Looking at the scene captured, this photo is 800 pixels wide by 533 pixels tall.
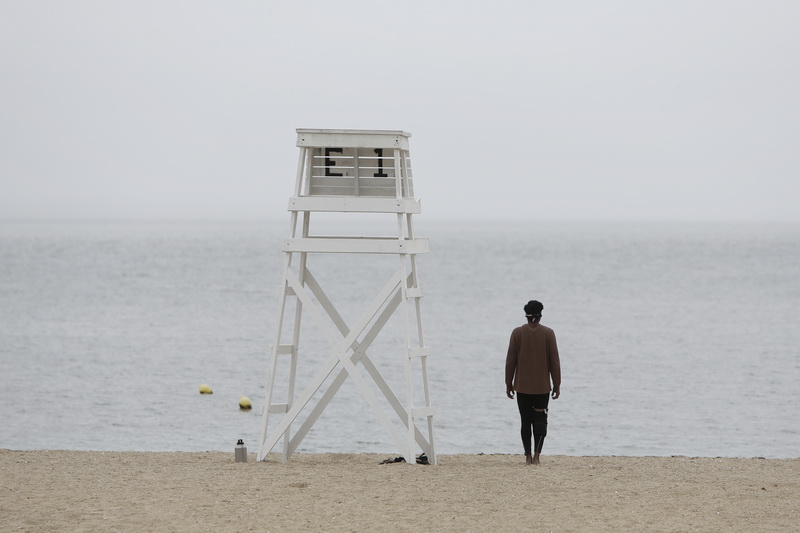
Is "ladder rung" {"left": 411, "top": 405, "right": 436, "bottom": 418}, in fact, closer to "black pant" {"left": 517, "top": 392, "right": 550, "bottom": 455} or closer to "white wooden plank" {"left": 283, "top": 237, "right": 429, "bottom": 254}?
"black pant" {"left": 517, "top": 392, "right": 550, "bottom": 455}

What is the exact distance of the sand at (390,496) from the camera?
29.4ft

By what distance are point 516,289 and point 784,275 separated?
27.5m

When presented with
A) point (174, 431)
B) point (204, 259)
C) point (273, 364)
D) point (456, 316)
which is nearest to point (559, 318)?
point (456, 316)

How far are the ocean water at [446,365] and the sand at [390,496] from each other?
274 inches

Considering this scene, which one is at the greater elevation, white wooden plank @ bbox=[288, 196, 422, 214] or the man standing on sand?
white wooden plank @ bbox=[288, 196, 422, 214]

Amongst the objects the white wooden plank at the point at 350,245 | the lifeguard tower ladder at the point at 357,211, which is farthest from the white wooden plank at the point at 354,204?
the white wooden plank at the point at 350,245

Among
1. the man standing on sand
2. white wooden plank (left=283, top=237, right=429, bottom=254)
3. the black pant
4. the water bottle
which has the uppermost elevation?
white wooden plank (left=283, top=237, right=429, bottom=254)

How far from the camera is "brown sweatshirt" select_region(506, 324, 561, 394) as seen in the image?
474 inches

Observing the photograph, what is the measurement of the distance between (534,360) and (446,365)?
69.1 feet

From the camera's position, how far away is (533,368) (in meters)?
12.0

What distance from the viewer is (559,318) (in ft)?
172

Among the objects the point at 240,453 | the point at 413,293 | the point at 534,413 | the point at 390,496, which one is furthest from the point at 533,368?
the point at 240,453

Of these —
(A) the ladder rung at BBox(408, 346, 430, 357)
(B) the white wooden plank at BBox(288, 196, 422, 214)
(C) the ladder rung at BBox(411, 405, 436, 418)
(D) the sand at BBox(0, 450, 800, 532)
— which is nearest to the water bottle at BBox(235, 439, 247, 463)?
(D) the sand at BBox(0, 450, 800, 532)

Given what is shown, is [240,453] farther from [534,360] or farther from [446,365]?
[446,365]
